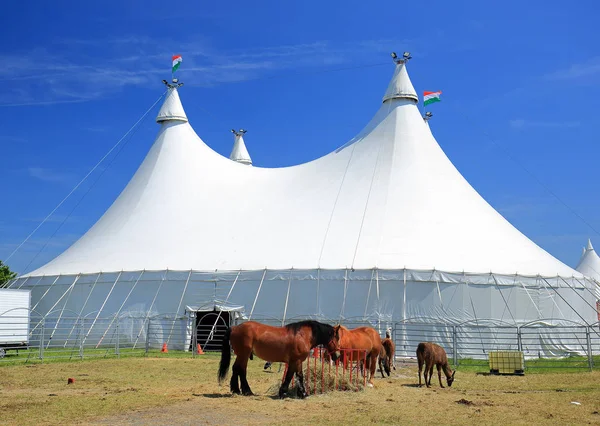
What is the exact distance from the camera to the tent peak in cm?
3247

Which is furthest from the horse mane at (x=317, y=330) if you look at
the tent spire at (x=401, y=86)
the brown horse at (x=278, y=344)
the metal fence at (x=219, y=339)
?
the tent spire at (x=401, y=86)

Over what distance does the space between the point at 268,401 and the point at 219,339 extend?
45.8 ft

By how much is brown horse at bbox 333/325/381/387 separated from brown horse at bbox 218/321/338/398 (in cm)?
174

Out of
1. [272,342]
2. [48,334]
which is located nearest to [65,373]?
[272,342]

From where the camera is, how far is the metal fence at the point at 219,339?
20.8 meters

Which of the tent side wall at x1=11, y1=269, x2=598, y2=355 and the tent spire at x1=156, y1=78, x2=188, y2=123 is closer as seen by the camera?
the tent side wall at x1=11, y1=269, x2=598, y2=355

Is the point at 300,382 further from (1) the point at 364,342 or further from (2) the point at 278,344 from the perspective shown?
(1) the point at 364,342

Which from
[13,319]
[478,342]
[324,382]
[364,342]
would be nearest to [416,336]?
[478,342]

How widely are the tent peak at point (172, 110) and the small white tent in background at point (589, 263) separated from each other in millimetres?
31311

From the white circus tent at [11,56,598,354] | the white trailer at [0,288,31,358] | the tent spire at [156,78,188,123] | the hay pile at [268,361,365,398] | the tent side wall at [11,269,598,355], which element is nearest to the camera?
the hay pile at [268,361,365,398]

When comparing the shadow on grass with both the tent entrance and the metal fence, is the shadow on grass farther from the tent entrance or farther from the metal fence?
the tent entrance

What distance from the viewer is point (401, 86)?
29.4 metres

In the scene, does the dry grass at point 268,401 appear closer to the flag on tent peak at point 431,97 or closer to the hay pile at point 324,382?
the hay pile at point 324,382

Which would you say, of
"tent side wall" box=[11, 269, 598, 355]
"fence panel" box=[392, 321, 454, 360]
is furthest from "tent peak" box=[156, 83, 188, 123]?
"fence panel" box=[392, 321, 454, 360]
